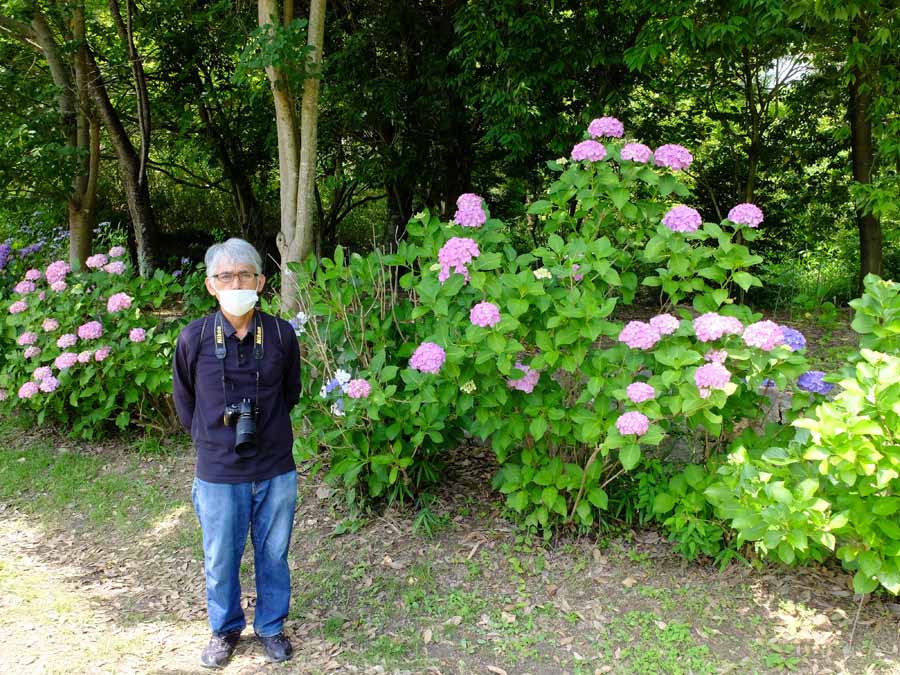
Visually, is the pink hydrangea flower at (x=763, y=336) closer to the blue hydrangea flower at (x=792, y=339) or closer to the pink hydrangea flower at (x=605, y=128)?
the blue hydrangea flower at (x=792, y=339)

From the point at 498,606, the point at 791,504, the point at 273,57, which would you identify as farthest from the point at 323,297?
the point at 791,504

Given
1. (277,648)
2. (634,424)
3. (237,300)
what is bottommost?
(277,648)

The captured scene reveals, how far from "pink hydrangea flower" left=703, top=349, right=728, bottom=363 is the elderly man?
5.38 feet

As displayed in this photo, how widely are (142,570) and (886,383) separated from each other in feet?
11.6

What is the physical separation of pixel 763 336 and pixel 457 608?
1.74 metres

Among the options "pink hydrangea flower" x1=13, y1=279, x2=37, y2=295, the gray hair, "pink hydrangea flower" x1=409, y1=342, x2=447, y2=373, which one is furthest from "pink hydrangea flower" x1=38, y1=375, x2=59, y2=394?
"pink hydrangea flower" x1=409, y1=342, x2=447, y2=373

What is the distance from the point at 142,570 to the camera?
3799 millimetres

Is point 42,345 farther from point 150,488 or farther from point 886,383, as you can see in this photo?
point 886,383

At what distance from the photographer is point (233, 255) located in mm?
2699

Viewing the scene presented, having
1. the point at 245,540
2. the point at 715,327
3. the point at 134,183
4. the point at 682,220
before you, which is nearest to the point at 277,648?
the point at 245,540

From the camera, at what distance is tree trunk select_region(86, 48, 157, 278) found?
23.4 feet

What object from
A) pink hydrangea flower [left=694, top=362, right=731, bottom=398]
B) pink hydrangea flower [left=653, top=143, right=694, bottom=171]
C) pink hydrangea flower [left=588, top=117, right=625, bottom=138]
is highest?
pink hydrangea flower [left=588, top=117, right=625, bottom=138]

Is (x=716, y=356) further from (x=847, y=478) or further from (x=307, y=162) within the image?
(x=307, y=162)

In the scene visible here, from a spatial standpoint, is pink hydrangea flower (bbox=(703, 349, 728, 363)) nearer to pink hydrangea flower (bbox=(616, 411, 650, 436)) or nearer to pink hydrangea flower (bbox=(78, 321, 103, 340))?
pink hydrangea flower (bbox=(616, 411, 650, 436))
